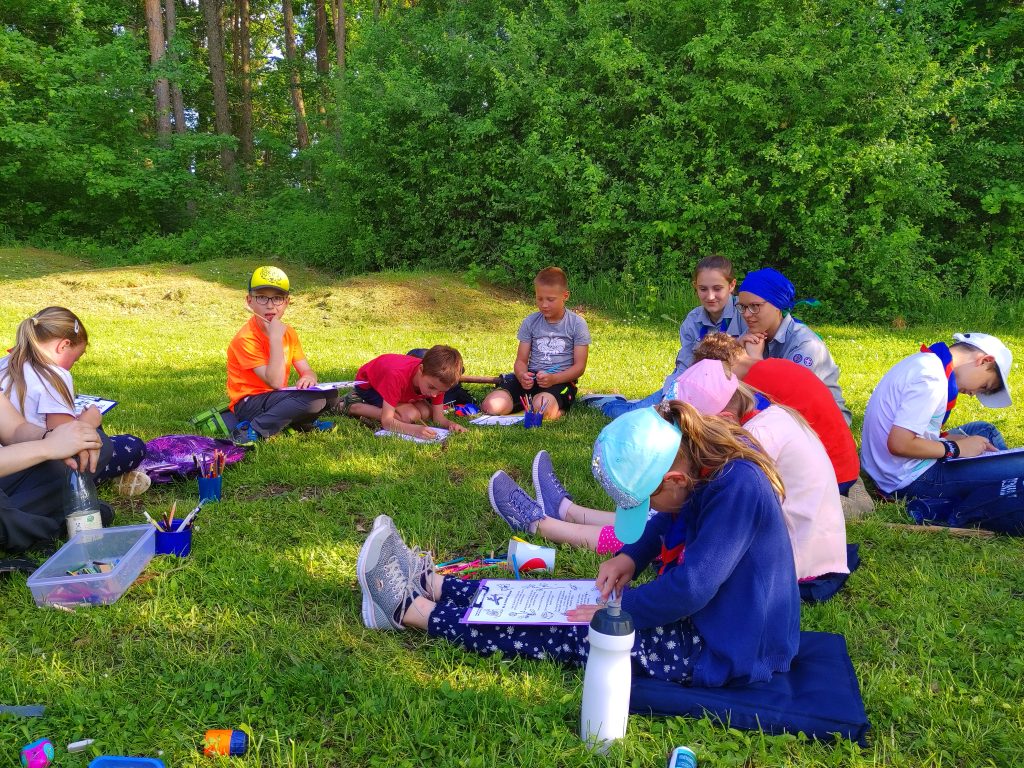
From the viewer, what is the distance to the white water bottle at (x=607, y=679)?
1998mm

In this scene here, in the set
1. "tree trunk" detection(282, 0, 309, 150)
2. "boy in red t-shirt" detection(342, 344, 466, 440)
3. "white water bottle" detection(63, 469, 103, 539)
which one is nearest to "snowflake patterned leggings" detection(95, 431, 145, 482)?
"white water bottle" detection(63, 469, 103, 539)

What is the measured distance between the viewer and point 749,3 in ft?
38.3

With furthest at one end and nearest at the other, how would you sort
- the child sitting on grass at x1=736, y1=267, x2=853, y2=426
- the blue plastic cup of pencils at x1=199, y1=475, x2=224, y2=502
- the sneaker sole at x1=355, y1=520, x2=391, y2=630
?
1. the child sitting on grass at x1=736, y1=267, x2=853, y2=426
2. the blue plastic cup of pencils at x1=199, y1=475, x2=224, y2=502
3. the sneaker sole at x1=355, y1=520, x2=391, y2=630

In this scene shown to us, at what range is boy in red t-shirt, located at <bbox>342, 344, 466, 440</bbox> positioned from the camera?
17.1 ft

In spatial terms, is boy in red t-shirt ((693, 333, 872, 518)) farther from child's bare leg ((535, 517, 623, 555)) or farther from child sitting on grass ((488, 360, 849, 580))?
child's bare leg ((535, 517, 623, 555))

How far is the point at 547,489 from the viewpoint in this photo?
3803mm

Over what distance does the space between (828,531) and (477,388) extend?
4.52m

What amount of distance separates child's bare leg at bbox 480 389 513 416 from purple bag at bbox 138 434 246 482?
2262mm

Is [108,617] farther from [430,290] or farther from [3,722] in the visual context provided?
[430,290]

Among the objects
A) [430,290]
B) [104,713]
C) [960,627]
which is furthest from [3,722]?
[430,290]

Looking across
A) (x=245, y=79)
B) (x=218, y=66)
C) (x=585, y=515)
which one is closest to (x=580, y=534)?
(x=585, y=515)

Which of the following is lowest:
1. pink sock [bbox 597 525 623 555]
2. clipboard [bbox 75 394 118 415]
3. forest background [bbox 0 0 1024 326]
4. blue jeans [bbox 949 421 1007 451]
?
pink sock [bbox 597 525 623 555]

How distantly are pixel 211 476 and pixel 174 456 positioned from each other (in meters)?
0.33

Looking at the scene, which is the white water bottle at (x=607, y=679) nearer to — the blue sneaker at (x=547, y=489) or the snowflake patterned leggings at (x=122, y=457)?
the blue sneaker at (x=547, y=489)
